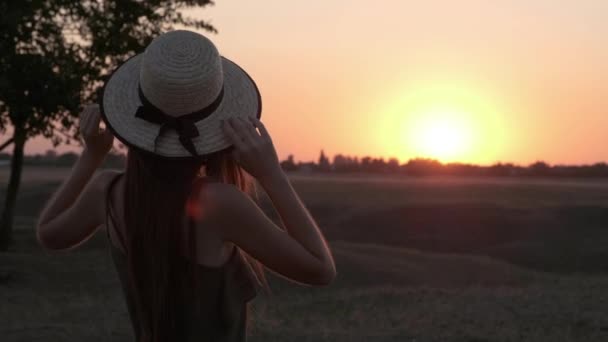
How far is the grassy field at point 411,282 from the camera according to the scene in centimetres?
1183

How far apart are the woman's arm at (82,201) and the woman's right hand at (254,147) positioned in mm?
458

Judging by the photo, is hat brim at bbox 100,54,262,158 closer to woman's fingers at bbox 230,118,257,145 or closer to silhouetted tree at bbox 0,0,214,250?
woman's fingers at bbox 230,118,257,145

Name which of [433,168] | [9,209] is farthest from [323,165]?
[9,209]

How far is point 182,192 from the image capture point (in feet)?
8.36

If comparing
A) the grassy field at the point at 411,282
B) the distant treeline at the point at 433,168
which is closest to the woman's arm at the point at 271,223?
the grassy field at the point at 411,282

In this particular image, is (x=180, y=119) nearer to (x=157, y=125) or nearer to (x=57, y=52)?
(x=157, y=125)

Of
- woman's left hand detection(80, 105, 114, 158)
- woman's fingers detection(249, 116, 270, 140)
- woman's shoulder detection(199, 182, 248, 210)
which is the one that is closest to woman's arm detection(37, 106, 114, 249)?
woman's left hand detection(80, 105, 114, 158)

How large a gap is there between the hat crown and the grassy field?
822 centimetres

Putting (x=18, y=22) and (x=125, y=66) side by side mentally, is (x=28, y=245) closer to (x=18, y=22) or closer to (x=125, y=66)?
(x=18, y=22)

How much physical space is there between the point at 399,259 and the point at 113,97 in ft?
72.5

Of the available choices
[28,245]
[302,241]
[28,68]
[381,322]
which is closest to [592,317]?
[381,322]

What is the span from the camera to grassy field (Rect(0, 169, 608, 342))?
38.8 feet

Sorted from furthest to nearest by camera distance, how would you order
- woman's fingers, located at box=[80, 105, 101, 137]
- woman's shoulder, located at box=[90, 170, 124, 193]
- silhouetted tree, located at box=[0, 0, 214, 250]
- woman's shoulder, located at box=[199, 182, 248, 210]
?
silhouetted tree, located at box=[0, 0, 214, 250] → woman's fingers, located at box=[80, 105, 101, 137] → woman's shoulder, located at box=[90, 170, 124, 193] → woman's shoulder, located at box=[199, 182, 248, 210]

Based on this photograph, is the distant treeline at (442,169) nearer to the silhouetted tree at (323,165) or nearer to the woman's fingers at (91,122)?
the silhouetted tree at (323,165)
